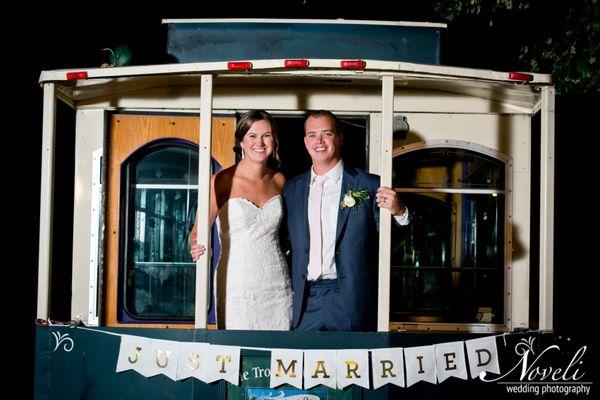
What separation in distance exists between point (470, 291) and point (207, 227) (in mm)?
2717

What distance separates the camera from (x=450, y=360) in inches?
185

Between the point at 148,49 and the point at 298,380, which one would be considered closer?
the point at 298,380

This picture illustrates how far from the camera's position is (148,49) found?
19.6ft

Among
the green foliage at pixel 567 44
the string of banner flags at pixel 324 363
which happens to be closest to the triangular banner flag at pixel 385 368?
the string of banner flags at pixel 324 363

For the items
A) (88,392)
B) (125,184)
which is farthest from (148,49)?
(88,392)

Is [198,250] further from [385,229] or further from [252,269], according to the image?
[385,229]

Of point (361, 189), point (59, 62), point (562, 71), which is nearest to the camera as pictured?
point (361, 189)

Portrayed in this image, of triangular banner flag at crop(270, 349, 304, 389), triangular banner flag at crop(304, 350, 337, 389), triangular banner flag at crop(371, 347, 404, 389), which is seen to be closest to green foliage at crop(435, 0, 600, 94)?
triangular banner flag at crop(371, 347, 404, 389)

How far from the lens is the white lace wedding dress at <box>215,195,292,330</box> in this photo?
5.31 metres

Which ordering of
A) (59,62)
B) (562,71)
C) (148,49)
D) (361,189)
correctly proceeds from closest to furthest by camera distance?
(361,189) → (148,49) → (562,71) → (59,62)

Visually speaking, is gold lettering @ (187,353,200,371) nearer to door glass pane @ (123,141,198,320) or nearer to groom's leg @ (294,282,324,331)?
groom's leg @ (294,282,324,331)

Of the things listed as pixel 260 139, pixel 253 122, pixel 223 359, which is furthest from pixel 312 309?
pixel 253 122

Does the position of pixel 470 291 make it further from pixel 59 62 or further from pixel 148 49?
pixel 59 62

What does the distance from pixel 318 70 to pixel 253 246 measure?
1422 millimetres
